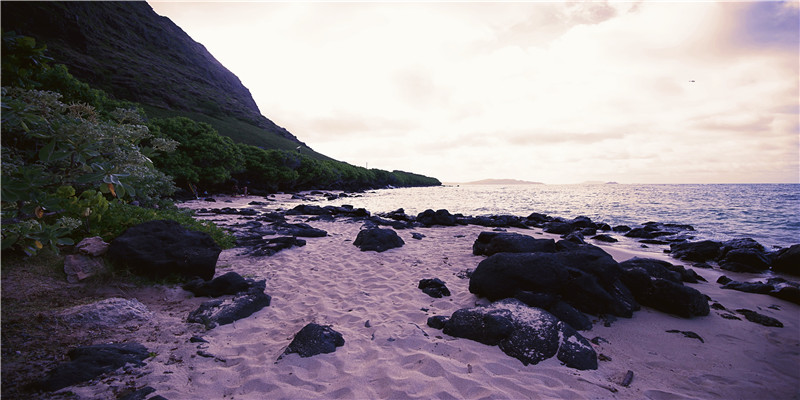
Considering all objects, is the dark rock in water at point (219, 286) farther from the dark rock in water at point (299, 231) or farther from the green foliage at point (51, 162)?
the dark rock in water at point (299, 231)

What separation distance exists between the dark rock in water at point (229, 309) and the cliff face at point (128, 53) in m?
110

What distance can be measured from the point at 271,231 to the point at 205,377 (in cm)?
1067

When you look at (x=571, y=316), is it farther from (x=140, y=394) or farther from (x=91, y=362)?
(x=91, y=362)

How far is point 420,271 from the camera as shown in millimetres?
9102

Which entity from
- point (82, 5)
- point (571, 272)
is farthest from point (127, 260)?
point (82, 5)

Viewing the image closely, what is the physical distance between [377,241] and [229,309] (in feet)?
21.4

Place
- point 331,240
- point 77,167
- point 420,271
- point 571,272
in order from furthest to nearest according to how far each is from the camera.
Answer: point 331,240 < point 420,271 < point 571,272 < point 77,167

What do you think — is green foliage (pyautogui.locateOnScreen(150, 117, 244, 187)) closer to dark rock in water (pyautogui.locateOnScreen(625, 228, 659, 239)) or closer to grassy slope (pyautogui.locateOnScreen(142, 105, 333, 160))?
dark rock in water (pyautogui.locateOnScreen(625, 228, 659, 239))

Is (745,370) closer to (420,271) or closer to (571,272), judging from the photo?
(571,272)

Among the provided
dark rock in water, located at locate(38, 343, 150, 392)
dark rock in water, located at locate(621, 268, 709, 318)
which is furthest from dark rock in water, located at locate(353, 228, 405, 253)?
dark rock in water, located at locate(38, 343, 150, 392)

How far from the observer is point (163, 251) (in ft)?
22.0

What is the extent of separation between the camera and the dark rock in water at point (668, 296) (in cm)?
643

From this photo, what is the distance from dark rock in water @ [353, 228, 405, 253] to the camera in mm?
11461

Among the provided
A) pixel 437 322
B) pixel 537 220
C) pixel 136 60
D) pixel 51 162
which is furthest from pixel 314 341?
pixel 136 60
